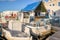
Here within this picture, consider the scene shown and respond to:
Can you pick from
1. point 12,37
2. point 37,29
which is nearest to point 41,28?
point 37,29

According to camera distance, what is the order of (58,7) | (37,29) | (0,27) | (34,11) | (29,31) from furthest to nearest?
(58,7), (34,11), (0,27), (37,29), (29,31)

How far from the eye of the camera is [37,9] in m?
23.3

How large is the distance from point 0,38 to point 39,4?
39.5ft

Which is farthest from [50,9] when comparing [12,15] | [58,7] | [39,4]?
[12,15]

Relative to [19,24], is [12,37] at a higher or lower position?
lower

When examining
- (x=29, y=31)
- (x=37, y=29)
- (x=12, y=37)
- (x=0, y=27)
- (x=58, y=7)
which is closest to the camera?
(x=12, y=37)

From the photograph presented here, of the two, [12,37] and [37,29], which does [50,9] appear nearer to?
[37,29]

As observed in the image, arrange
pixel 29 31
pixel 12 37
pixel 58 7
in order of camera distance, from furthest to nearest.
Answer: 1. pixel 58 7
2. pixel 29 31
3. pixel 12 37

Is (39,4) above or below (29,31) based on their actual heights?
above

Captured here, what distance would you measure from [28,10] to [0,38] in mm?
10436

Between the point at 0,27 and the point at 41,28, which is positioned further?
the point at 0,27

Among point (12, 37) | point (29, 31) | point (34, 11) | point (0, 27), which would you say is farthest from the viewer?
point (34, 11)

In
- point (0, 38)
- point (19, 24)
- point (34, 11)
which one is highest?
point (34, 11)

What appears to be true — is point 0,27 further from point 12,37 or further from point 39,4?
point 39,4
